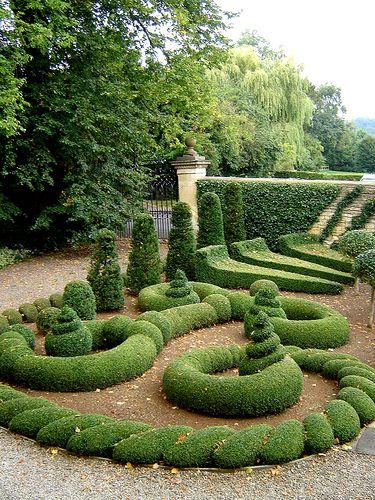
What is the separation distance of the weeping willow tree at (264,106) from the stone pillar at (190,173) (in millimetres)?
5956

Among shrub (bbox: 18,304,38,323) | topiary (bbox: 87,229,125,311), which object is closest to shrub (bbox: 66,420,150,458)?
shrub (bbox: 18,304,38,323)

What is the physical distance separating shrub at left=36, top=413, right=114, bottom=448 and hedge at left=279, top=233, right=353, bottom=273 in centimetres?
1002

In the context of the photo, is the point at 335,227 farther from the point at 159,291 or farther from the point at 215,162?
the point at 215,162

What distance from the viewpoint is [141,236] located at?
13.7 meters

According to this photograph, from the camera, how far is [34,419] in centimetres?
716

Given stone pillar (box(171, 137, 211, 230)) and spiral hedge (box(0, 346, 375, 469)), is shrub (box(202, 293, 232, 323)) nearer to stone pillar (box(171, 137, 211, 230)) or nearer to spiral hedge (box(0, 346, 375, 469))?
spiral hedge (box(0, 346, 375, 469))

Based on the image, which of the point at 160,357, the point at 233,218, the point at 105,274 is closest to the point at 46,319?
the point at 105,274

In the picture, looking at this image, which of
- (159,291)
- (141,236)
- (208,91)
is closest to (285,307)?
(159,291)

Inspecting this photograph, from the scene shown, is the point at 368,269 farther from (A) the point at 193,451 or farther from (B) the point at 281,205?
(B) the point at 281,205

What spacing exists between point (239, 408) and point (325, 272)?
322 inches

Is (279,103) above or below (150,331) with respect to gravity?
above

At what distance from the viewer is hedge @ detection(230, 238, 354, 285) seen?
15.1m

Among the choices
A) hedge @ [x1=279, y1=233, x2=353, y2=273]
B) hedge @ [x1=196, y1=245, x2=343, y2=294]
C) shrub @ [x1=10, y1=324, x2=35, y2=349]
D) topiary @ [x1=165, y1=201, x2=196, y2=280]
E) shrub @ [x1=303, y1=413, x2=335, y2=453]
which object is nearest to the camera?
shrub @ [x1=303, y1=413, x2=335, y2=453]

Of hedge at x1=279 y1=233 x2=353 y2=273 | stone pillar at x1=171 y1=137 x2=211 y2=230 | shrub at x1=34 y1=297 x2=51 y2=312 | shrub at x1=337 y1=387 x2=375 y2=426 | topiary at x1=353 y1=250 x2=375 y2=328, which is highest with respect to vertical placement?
stone pillar at x1=171 y1=137 x2=211 y2=230
